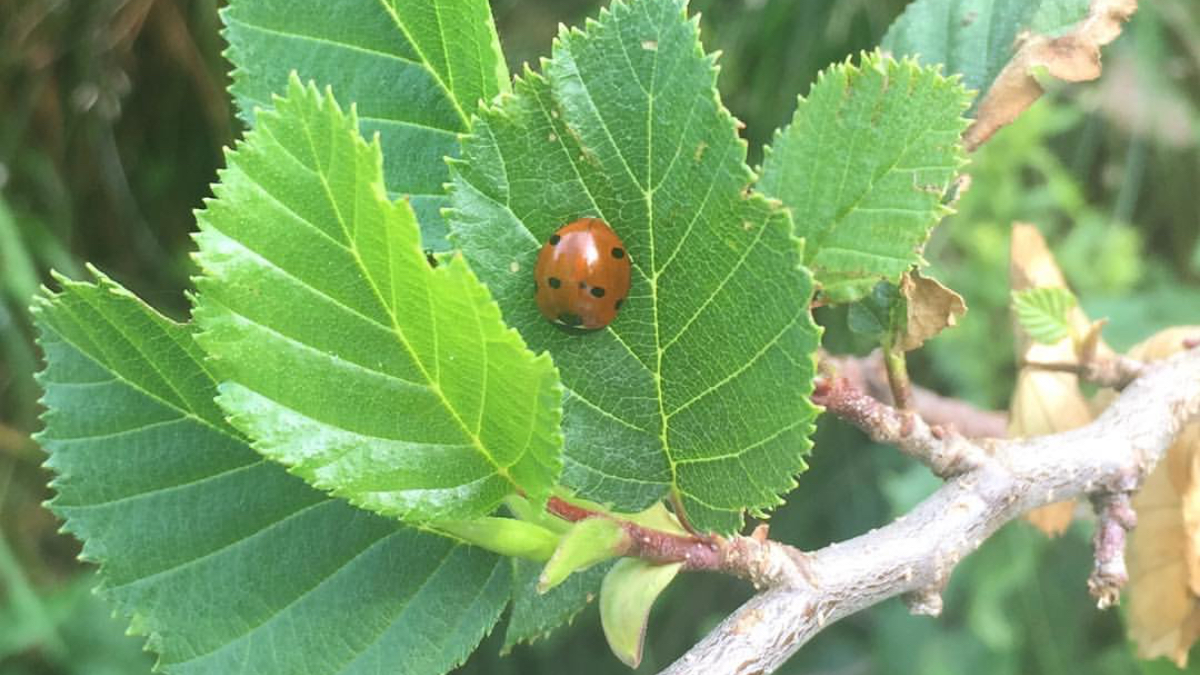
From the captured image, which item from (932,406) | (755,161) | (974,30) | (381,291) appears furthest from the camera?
(755,161)

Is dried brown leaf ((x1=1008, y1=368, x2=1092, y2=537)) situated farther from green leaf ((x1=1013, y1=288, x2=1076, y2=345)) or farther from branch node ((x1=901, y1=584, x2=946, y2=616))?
branch node ((x1=901, y1=584, x2=946, y2=616))

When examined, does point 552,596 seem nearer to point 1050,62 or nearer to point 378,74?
point 378,74

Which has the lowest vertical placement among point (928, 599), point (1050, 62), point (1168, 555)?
point (1168, 555)

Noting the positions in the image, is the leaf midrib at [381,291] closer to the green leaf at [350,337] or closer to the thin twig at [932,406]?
the green leaf at [350,337]

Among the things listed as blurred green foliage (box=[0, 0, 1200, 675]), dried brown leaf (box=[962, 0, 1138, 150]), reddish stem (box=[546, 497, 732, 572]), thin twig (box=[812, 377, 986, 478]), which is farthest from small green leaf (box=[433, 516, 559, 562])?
blurred green foliage (box=[0, 0, 1200, 675])

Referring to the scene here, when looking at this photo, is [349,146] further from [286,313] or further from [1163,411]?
[1163,411]

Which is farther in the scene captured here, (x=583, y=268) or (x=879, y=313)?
(x=879, y=313)

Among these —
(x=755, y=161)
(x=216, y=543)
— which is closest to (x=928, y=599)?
(x=216, y=543)
